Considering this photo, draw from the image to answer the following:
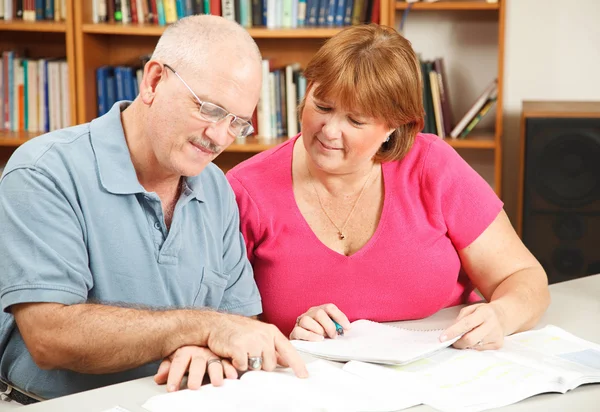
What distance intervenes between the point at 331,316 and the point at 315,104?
49 centimetres

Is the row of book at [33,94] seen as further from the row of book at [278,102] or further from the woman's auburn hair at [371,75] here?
the woman's auburn hair at [371,75]

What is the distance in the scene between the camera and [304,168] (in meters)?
1.97

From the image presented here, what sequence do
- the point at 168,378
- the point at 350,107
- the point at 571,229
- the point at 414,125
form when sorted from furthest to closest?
the point at 571,229
the point at 414,125
the point at 350,107
the point at 168,378

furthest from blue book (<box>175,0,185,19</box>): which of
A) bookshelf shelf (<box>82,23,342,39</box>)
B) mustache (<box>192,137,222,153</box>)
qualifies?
mustache (<box>192,137,222,153</box>)

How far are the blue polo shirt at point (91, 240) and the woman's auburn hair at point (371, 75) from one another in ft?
1.15

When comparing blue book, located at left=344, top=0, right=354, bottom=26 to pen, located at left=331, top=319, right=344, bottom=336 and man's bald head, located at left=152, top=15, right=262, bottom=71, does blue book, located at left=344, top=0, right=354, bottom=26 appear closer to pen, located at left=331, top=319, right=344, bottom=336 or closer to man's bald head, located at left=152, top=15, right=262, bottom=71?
man's bald head, located at left=152, top=15, right=262, bottom=71

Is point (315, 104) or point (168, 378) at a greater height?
point (315, 104)

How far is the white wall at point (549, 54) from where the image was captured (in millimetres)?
3602

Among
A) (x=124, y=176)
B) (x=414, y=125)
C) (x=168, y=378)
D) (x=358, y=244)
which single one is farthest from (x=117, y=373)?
(x=414, y=125)

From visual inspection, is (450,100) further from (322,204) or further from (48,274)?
(48,274)

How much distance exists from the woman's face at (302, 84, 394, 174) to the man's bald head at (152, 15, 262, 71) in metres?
0.30

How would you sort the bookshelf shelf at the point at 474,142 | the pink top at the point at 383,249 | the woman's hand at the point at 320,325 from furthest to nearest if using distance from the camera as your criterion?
the bookshelf shelf at the point at 474,142
the pink top at the point at 383,249
the woman's hand at the point at 320,325

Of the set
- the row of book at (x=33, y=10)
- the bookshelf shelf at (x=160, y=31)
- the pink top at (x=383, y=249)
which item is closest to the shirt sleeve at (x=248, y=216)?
the pink top at (x=383, y=249)

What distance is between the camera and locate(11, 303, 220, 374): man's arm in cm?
135
